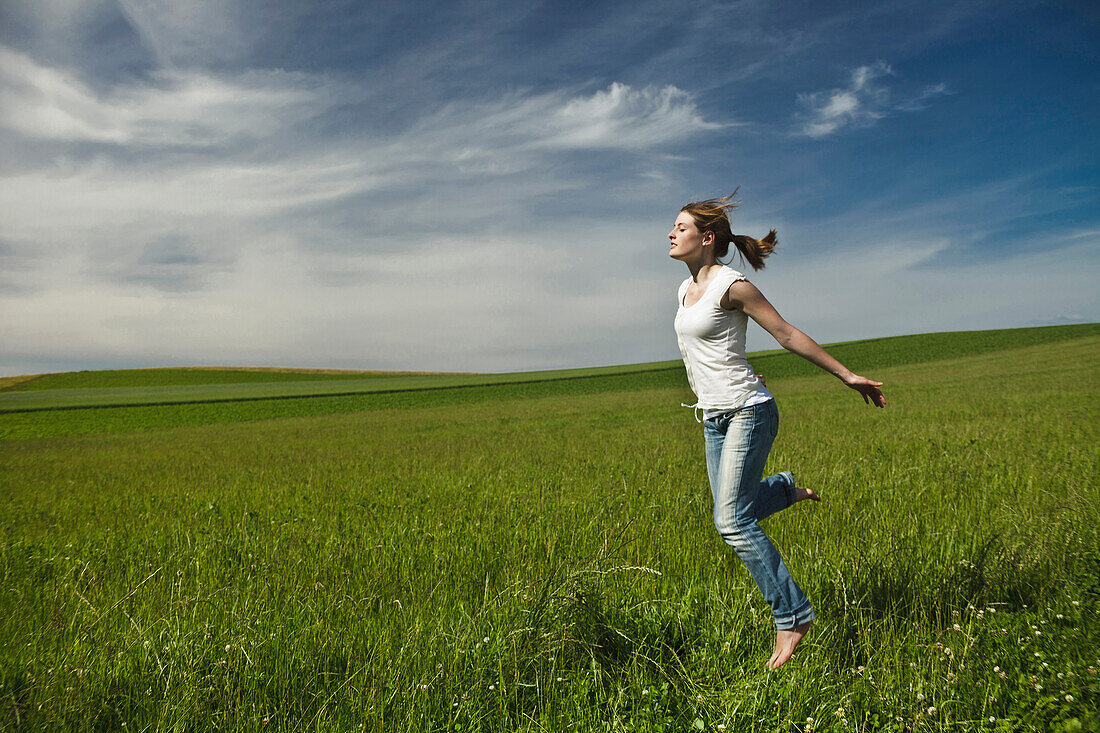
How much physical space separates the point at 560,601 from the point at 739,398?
152 centimetres

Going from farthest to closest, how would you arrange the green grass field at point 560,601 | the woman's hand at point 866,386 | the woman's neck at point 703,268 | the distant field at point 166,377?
the distant field at point 166,377
the woman's neck at point 703,268
the woman's hand at point 866,386
the green grass field at point 560,601

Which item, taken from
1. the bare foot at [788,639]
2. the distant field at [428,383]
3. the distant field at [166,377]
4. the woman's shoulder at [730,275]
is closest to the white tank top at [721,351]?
the woman's shoulder at [730,275]

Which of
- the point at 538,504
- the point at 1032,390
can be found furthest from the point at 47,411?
the point at 1032,390

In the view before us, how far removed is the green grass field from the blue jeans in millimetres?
303

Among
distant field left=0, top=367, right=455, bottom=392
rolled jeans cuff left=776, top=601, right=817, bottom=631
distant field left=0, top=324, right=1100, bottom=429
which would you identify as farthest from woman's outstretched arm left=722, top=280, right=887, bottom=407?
distant field left=0, top=367, right=455, bottom=392

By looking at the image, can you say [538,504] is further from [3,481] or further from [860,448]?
[3,481]

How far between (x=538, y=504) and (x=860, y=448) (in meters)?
6.44

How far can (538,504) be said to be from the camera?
261 inches

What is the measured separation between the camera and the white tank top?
3.20 m

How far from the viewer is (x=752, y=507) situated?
323 cm

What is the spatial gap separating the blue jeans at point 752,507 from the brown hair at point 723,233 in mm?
970

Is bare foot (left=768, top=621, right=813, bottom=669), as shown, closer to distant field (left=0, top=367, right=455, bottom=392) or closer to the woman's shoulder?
the woman's shoulder

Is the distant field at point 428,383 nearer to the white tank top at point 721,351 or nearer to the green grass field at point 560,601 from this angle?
A: the green grass field at point 560,601

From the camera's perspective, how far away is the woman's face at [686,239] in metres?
3.41
